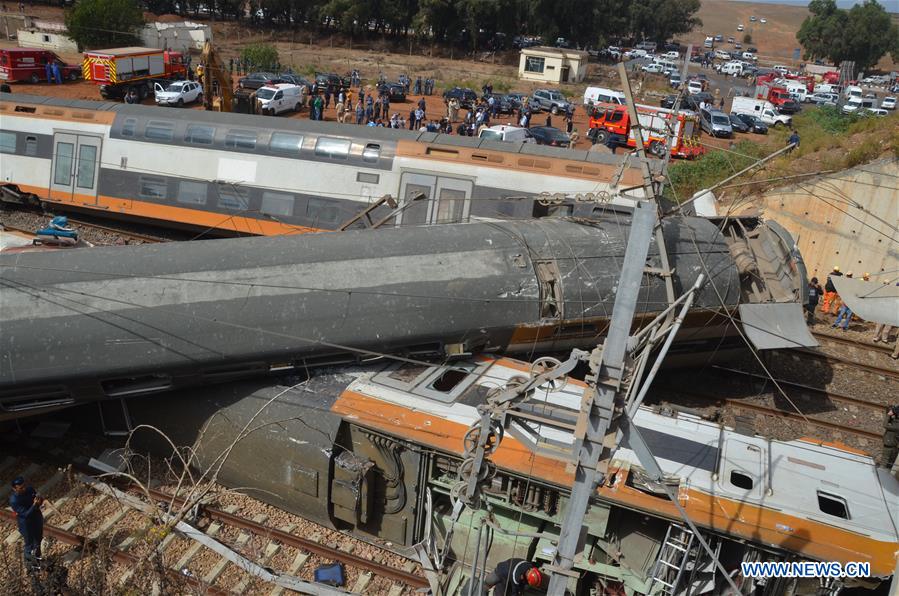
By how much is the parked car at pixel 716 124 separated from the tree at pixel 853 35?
66.7 m

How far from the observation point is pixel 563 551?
752 cm

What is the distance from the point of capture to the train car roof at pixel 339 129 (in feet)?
70.3

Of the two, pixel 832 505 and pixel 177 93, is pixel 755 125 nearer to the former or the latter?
pixel 177 93

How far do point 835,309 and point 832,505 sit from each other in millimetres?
15183

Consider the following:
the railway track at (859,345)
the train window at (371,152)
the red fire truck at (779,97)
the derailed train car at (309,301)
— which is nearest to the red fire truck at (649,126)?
the railway track at (859,345)

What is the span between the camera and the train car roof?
21438mm

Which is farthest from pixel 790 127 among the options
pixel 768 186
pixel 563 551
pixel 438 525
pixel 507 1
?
pixel 563 551

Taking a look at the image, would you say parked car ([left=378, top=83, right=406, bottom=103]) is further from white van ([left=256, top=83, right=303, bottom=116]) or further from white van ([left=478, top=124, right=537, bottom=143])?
white van ([left=478, top=124, right=537, bottom=143])

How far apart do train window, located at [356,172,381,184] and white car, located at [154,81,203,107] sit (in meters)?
27.1

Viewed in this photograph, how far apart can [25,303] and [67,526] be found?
13.0 feet

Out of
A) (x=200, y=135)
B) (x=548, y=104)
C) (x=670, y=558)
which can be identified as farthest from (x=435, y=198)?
(x=548, y=104)

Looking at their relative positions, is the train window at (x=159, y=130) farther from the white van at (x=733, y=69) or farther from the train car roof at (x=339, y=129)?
the white van at (x=733, y=69)

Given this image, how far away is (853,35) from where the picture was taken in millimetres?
99375

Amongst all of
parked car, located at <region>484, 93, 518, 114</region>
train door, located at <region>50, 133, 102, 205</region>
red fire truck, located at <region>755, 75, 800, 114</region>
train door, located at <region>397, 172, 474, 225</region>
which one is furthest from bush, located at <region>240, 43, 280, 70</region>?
train door, located at <region>397, 172, 474, 225</region>
